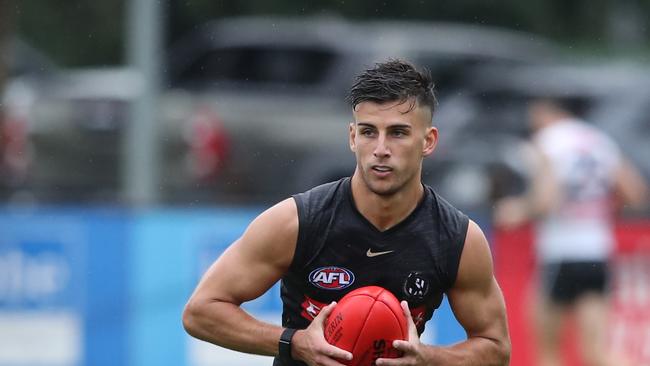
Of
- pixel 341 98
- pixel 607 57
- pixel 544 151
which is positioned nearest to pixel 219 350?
pixel 544 151

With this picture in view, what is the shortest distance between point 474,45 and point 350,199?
938 cm

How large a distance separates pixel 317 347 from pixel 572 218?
481cm

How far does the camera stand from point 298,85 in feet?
44.5

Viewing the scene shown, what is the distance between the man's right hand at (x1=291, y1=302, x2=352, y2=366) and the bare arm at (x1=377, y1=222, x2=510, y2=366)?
437mm

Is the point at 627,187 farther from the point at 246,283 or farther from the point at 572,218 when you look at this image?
the point at 246,283

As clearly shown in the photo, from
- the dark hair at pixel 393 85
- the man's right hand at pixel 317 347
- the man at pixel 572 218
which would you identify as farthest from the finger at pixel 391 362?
the man at pixel 572 218

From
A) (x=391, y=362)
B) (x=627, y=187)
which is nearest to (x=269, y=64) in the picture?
(x=627, y=187)

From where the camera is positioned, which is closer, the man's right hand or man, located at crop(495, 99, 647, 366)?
the man's right hand

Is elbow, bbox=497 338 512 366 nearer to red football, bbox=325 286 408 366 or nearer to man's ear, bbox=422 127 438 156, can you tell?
red football, bbox=325 286 408 366

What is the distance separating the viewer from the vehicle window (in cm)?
1337

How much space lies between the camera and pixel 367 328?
179 inches

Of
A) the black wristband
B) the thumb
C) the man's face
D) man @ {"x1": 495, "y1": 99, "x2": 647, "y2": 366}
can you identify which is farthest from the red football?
man @ {"x1": 495, "y1": 99, "x2": 647, "y2": 366}

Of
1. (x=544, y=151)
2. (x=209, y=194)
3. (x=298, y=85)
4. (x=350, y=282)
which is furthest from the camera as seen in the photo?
(x=298, y=85)

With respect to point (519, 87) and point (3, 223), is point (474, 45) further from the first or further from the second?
point (3, 223)
